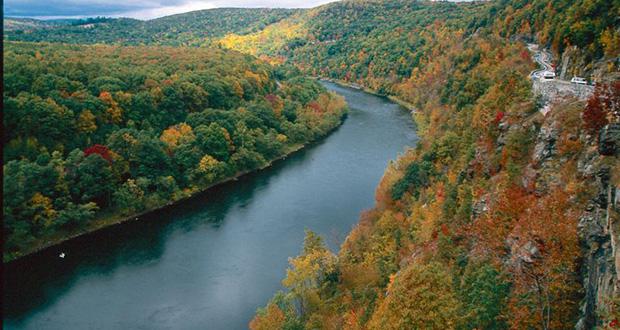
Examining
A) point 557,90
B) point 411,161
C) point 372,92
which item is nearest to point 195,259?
point 411,161

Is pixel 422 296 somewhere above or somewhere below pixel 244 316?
above

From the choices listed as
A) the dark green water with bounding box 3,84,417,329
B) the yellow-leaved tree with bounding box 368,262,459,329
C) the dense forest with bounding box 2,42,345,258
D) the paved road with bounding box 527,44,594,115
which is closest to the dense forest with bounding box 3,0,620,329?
the yellow-leaved tree with bounding box 368,262,459,329

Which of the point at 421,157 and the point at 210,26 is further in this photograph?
the point at 210,26

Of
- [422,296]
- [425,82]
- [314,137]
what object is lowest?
[314,137]

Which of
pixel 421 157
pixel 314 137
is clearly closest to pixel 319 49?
pixel 314 137

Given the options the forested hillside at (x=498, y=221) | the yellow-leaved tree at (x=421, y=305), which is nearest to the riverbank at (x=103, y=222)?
the forested hillside at (x=498, y=221)

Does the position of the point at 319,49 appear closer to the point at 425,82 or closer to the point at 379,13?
the point at 379,13

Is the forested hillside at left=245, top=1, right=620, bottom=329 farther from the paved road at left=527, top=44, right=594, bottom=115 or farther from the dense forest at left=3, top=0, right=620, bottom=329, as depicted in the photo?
the paved road at left=527, top=44, right=594, bottom=115
